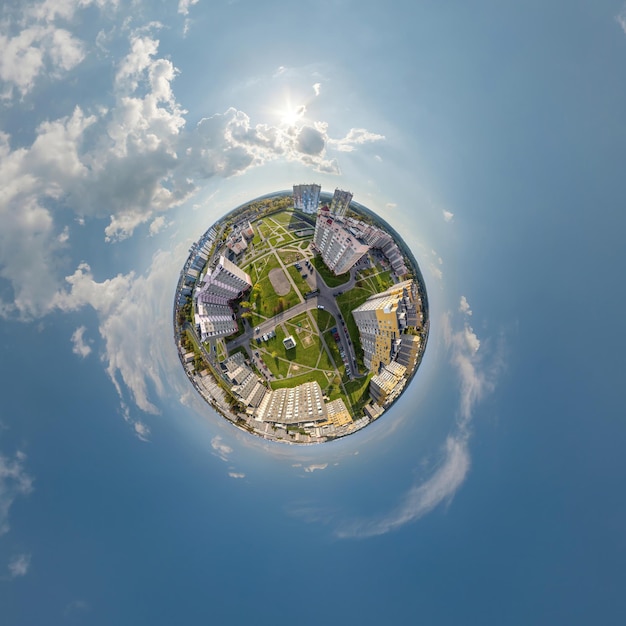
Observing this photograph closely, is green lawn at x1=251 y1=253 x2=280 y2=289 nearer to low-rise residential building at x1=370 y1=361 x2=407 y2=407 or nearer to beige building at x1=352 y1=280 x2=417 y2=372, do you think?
beige building at x1=352 y1=280 x2=417 y2=372

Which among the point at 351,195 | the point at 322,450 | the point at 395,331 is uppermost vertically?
the point at 351,195

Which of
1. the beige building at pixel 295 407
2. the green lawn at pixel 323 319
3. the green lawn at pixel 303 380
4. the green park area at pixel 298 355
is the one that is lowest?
the beige building at pixel 295 407

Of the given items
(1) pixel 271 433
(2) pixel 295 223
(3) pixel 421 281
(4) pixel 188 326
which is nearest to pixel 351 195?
(2) pixel 295 223

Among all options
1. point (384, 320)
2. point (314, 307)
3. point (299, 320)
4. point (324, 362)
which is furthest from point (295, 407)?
point (384, 320)

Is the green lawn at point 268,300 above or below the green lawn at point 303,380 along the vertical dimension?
above

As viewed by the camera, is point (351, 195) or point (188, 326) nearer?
point (351, 195)

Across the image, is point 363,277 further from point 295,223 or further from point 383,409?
point 383,409

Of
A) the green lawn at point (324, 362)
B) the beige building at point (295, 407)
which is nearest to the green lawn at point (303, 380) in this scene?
the green lawn at point (324, 362)

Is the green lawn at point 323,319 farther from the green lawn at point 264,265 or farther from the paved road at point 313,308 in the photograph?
the green lawn at point 264,265
